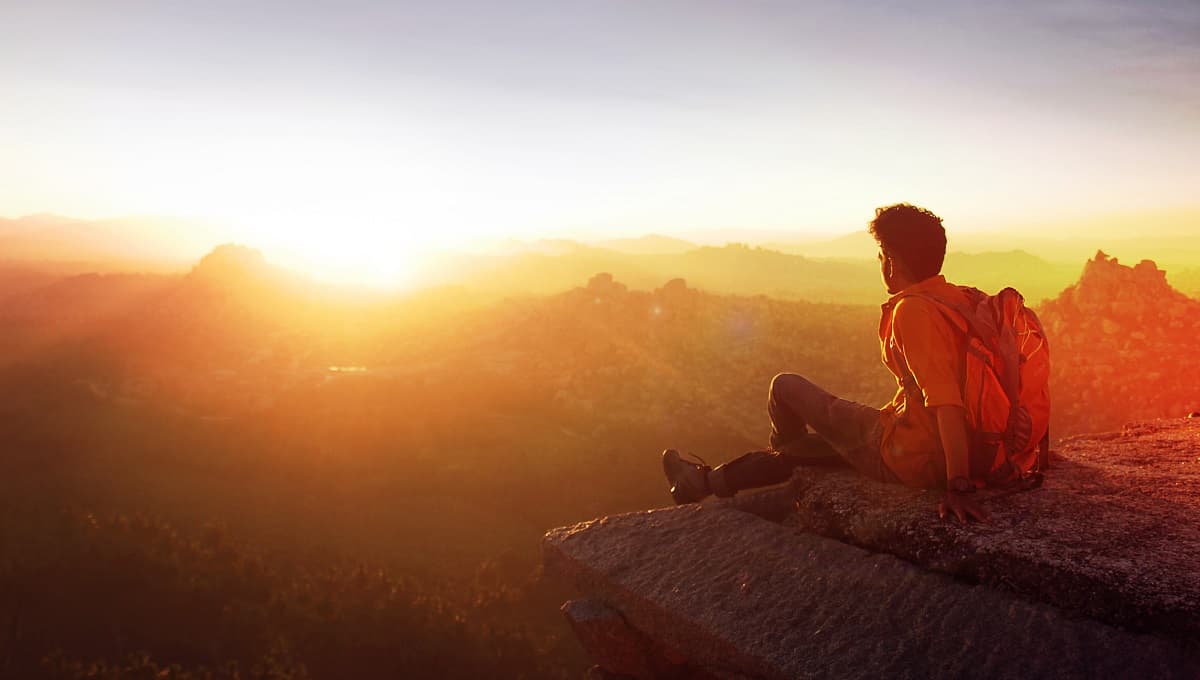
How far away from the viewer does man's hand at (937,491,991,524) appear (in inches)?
158

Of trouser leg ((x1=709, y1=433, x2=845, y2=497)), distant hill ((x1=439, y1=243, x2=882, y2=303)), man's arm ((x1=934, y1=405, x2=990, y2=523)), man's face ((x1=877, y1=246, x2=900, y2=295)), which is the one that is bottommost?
distant hill ((x1=439, y1=243, x2=882, y2=303))

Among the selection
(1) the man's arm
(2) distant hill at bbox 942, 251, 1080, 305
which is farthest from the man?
(2) distant hill at bbox 942, 251, 1080, 305

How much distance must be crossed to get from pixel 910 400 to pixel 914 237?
955 mm

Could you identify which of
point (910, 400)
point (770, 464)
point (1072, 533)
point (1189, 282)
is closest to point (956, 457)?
point (910, 400)

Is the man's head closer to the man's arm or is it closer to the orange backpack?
the orange backpack

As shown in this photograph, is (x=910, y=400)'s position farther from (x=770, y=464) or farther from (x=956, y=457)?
(x=770, y=464)

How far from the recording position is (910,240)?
13.9ft

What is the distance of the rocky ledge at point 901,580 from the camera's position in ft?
11.0

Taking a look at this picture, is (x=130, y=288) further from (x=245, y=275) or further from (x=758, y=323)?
(x=758, y=323)

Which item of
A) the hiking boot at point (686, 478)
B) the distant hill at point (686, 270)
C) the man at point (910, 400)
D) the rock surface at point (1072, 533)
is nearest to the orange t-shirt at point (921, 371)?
the man at point (910, 400)

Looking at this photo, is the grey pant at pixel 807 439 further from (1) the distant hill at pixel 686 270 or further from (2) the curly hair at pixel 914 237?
(1) the distant hill at pixel 686 270

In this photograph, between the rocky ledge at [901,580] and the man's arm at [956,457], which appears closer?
the rocky ledge at [901,580]

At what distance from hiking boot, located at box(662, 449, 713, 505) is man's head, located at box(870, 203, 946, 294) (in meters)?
2.21

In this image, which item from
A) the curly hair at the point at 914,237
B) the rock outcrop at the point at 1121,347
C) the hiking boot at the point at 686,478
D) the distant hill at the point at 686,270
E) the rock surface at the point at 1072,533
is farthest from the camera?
the distant hill at the point at 686,270
